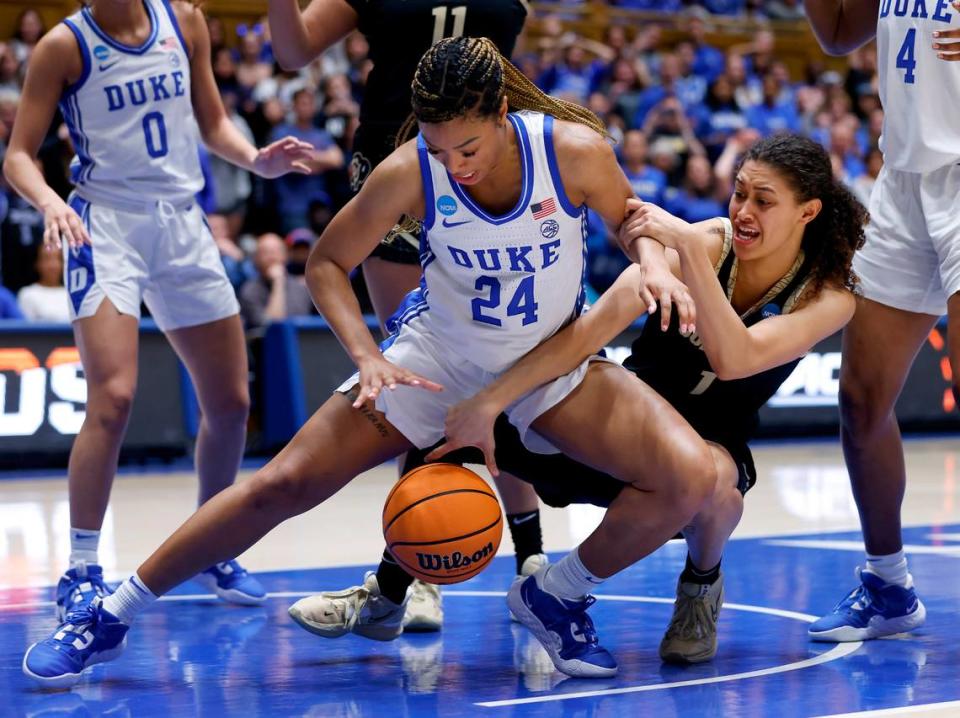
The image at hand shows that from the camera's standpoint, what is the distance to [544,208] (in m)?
3.64

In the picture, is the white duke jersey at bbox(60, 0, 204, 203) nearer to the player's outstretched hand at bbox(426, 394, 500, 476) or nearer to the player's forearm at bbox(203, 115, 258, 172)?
the player's forearm at bbox(203, 115, 258, 172)

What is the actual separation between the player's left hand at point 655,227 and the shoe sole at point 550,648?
1027 millimetres

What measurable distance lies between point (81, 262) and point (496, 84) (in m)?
1.79

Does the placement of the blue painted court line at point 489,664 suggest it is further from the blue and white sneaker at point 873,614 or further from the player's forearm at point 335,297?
the player's forearm at point 335,297

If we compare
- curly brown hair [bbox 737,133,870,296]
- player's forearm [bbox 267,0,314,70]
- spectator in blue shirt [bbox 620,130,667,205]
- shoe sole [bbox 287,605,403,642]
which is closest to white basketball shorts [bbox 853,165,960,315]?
curly brown hair [bbox 737,133,870,296]

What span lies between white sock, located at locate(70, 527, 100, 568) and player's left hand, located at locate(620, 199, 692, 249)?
2.03 meters

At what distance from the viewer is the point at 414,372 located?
3.80m

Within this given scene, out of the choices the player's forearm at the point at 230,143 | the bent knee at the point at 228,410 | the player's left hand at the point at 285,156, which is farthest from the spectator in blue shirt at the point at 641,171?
the bent knee at the point at 228,410

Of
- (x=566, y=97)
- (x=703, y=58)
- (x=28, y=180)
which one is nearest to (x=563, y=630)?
(x=28, y=180)

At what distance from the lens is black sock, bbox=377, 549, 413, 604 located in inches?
164

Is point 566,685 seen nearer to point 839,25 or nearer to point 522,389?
point 522,389

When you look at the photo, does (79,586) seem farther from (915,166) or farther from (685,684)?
(915,166)

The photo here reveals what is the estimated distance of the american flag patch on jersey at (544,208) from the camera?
3.63 meters

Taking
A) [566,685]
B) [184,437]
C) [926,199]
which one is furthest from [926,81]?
[184,437]
